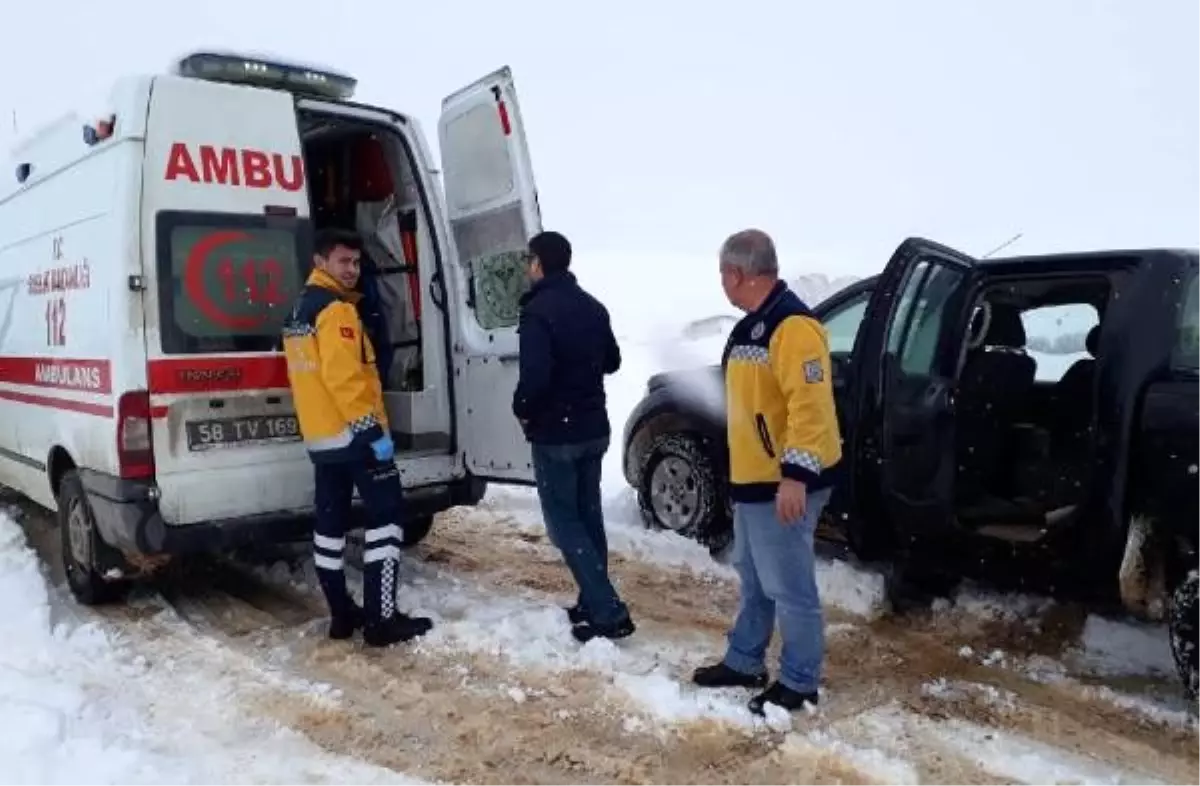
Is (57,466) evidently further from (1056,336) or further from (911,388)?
(1056,336)

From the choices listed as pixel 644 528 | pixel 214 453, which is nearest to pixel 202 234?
pixel 214 453

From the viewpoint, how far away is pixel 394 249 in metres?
5.79

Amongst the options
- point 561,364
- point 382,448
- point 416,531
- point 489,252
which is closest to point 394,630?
point 382,448

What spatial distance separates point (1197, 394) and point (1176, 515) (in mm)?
425

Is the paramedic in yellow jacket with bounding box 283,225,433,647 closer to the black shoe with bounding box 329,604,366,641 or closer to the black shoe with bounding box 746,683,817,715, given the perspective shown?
the black shoe with bounding box 329,604,366,641

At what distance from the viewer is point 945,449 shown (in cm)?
426

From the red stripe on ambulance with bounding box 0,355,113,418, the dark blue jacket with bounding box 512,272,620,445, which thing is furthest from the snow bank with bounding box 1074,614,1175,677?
the red stripe on ambulance with bounding box 0,355,113,418

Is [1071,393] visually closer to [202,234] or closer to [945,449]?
[945,449]

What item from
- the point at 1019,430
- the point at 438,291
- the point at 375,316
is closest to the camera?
the point at 1019,430

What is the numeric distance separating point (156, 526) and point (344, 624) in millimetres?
893

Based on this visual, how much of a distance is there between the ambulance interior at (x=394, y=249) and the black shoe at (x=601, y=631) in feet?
4.62

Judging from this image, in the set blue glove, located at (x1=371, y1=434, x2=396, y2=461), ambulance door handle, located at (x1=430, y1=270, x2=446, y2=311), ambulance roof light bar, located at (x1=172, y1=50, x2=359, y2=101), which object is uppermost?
ambulance roof light bar, located at (x1=172, y1=50, x2=359, y2=101)

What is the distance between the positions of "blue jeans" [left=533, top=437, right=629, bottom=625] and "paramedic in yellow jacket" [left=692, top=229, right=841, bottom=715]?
2.91ft

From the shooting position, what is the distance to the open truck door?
4277 mm
